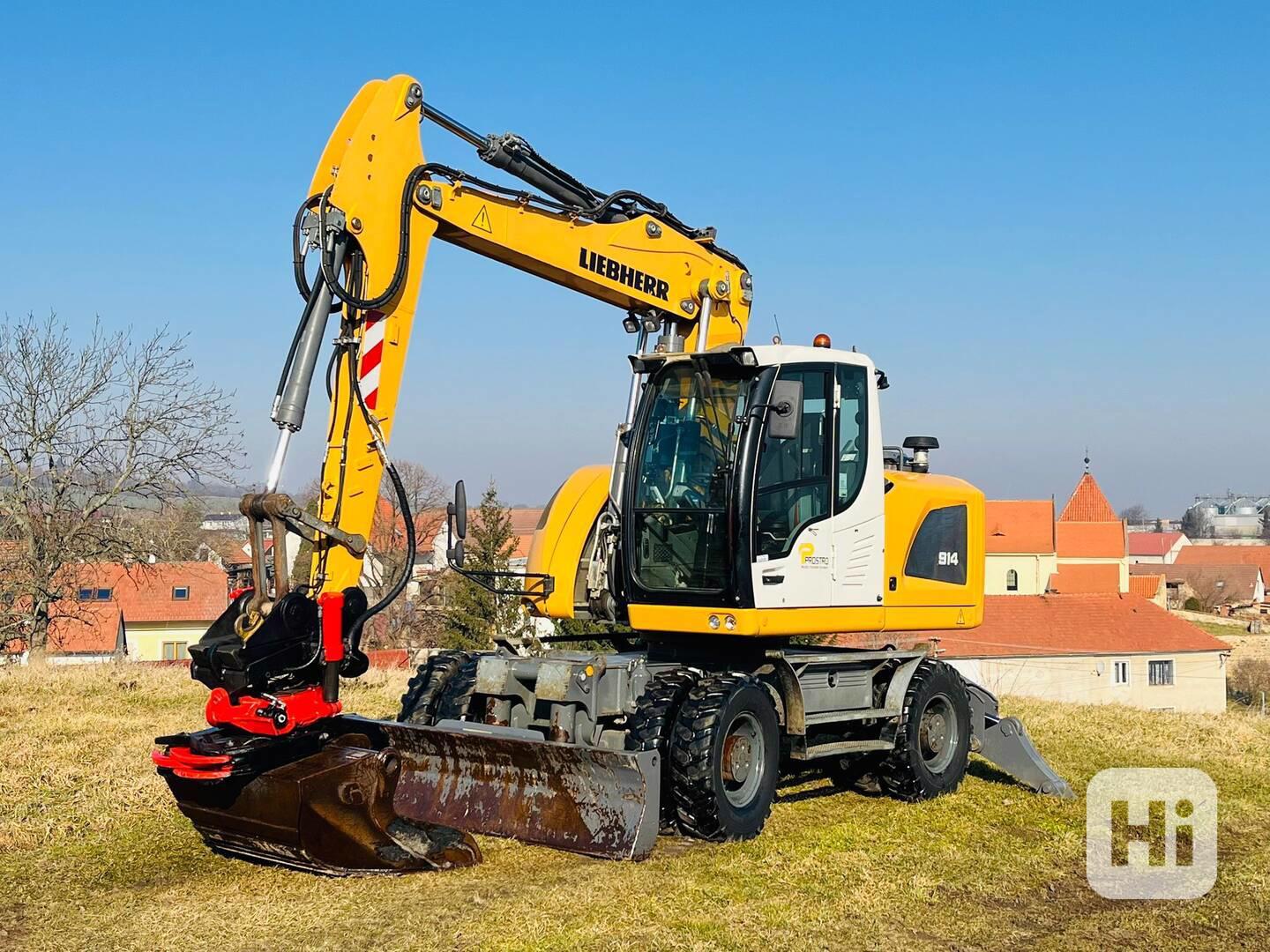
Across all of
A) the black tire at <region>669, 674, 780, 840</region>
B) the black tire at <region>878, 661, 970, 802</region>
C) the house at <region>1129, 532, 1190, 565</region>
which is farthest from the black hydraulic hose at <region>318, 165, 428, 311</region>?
the house at <region>1129, 532, 1190, 565</region>

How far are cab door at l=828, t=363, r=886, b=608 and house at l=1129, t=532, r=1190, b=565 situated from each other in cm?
14046

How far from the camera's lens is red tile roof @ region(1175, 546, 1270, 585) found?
114938mm

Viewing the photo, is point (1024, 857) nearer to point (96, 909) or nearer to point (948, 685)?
point (948, 685)

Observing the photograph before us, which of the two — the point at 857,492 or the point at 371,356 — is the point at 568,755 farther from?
the point at 857,492

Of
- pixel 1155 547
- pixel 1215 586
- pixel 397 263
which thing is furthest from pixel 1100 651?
pixel 1155 547

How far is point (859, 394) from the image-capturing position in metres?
8.89

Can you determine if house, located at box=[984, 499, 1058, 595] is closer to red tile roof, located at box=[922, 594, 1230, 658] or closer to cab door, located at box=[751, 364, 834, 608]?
red tile roof, located at box=[922, 594, 1230, 658]

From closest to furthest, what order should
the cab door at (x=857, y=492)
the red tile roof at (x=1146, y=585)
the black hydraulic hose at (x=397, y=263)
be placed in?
1. the black hydraulic hose at (x=397, y=263)
2. the cab door at (x=857, y=492)
3. the red tile roof at (x=1146, y=585)

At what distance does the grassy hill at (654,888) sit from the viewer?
5898 millimetres

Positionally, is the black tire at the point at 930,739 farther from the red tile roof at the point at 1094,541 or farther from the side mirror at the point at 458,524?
the red tile roof at the point at 1094,541

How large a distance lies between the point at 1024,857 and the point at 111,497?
21.7m

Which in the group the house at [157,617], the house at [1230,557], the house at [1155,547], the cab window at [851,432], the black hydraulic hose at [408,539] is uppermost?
the house at [1155,547]

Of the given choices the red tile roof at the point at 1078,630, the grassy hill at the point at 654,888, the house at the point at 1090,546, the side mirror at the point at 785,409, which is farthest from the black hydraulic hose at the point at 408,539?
the house at the point at 1090,546

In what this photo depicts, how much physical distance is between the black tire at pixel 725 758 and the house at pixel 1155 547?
465ft
